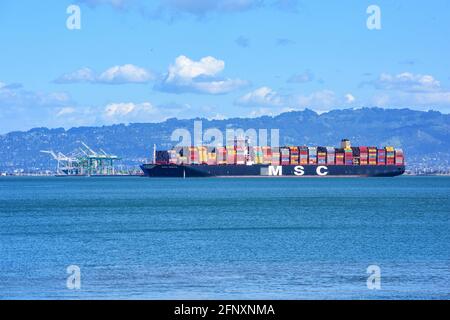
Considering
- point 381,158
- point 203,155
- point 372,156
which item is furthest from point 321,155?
point 203,155

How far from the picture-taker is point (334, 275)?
31.5 meters

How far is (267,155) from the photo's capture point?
166250 millimetres

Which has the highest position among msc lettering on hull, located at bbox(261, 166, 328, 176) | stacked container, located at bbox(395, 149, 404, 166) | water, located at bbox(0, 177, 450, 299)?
stacked container, located at bbox(395, 149, 404, 166)

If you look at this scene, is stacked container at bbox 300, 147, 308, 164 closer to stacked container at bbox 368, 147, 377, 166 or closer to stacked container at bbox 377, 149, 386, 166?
stacked container at bbox 368, 147, 377, 166

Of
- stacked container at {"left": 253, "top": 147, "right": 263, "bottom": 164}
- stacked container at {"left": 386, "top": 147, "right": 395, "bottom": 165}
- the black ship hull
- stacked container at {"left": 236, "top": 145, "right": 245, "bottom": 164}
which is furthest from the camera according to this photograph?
stacked container at {"left": 386, "top": 147, "right": 395, "bottom": 165}

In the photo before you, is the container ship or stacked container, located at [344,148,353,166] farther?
stacked container, located at [344,148,353,166]

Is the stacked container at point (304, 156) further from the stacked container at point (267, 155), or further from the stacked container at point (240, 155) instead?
the stacked container at point (240, 155)

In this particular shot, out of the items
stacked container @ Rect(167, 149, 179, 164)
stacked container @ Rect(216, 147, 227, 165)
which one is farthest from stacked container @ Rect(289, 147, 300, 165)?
stacked container @ Rect(167, 149, 179, 164)

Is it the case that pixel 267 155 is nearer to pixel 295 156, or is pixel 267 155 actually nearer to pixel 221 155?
pixel 295 156

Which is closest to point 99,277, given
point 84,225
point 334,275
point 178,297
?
point 178,297

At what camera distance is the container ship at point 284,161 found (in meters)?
166

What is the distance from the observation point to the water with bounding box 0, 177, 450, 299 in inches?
1113
